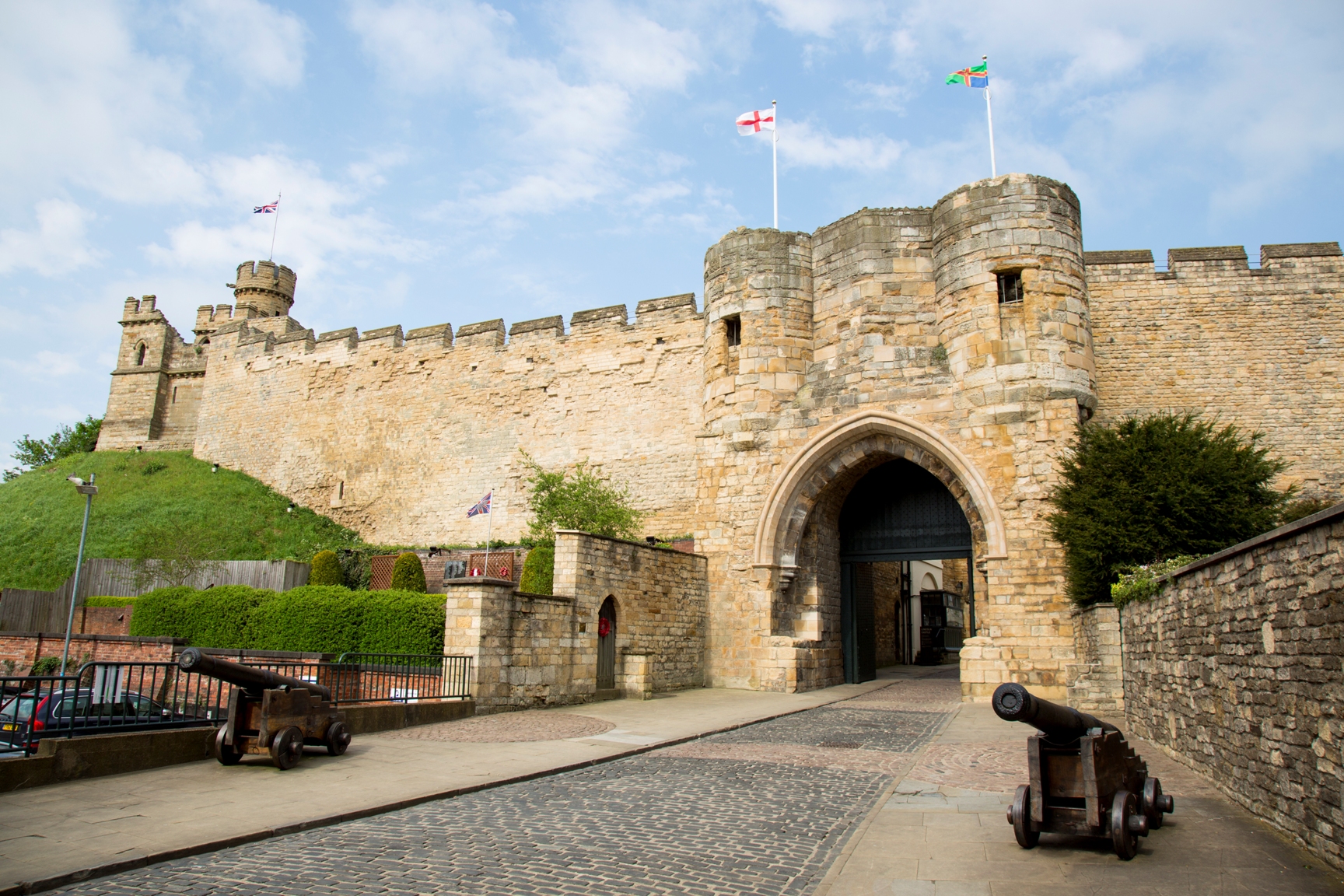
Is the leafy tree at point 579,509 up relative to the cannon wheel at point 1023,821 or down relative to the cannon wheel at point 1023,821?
up

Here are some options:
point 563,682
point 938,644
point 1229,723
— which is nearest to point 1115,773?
point 1229,723

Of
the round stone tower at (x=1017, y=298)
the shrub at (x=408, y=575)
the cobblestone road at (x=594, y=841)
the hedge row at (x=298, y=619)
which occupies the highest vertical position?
the round stone tower at (x=1017, y=298)

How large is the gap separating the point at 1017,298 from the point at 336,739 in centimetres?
1140

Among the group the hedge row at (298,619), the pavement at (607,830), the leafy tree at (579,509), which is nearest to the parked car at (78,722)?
the pavement at (607,830)

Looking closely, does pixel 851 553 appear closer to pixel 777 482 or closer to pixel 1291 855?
pixel 777 482

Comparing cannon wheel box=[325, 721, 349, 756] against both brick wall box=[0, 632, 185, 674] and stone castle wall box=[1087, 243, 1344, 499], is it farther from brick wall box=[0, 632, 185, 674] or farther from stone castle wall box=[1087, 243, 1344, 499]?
stone castle wall box=[1087, 243, 1344, 499]

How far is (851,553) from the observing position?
16.3 m

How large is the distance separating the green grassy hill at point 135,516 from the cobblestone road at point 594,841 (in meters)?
19.7

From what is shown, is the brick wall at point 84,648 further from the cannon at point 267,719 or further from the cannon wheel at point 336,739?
the cannon at point 267,719

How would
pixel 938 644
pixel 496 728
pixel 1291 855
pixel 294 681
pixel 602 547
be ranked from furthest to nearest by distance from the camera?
pixel 938 644 < pixel 602 547 < pixel 496 728 < pixel 294 681 < pixel 1291 855

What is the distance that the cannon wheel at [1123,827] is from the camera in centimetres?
412

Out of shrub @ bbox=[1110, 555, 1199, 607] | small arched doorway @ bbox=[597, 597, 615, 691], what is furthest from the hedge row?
shrub @ bbox=[1110, 555, 1199, 607]

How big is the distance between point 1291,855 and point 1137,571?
19.1 ft

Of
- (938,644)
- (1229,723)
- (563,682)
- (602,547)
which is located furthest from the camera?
(938,644)
